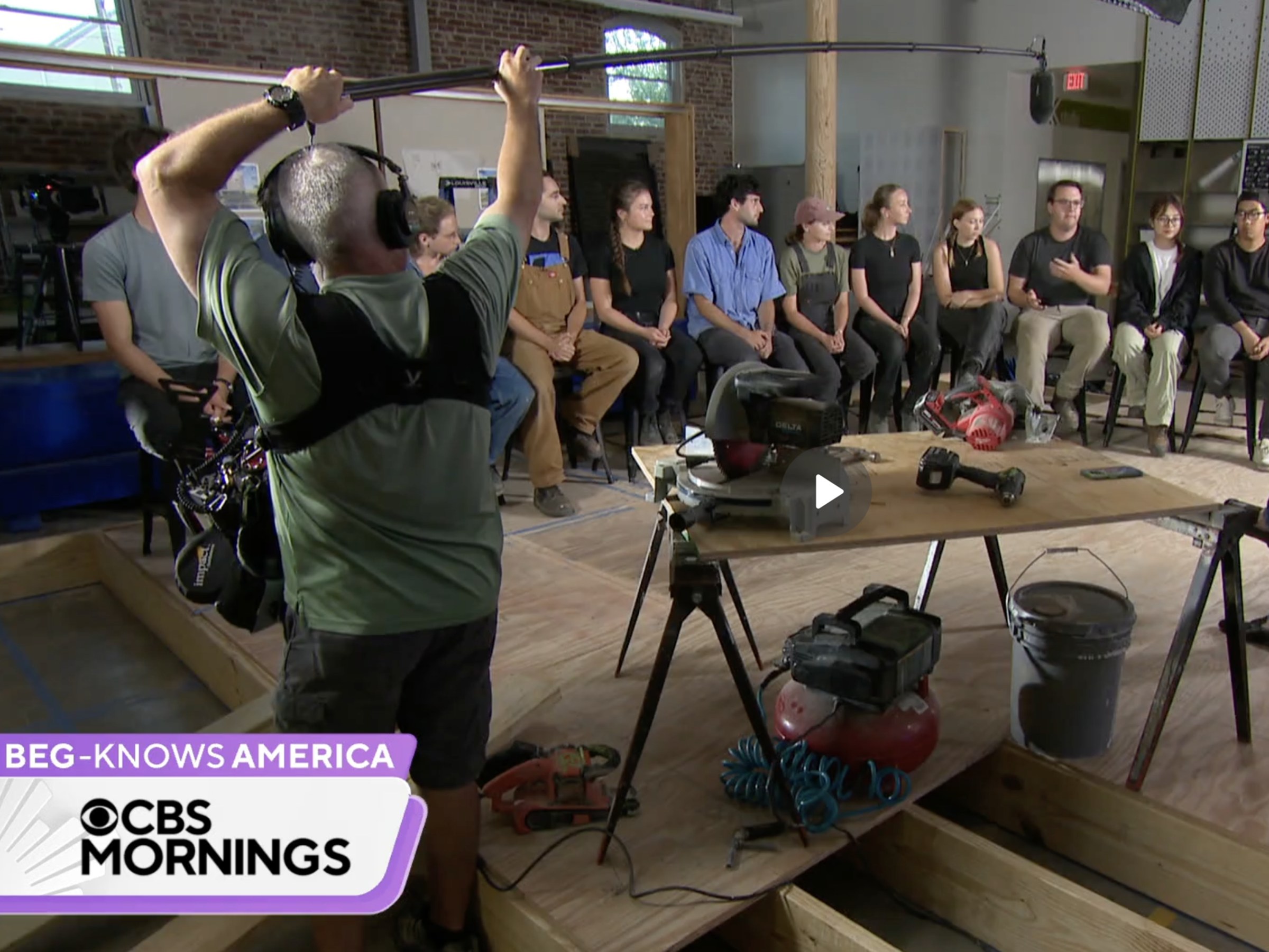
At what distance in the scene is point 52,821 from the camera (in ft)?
6.15

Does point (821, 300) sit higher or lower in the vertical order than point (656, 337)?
higher

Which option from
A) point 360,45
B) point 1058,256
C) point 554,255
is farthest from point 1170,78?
point 360,45

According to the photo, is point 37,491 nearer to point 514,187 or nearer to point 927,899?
point 514,187

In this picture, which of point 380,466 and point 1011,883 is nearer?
point 380,466

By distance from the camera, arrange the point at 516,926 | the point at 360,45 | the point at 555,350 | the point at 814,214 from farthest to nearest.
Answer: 1. the point at 360,45
2. the point at 814,214
3. the point at 555,350
4. the point at 516,926

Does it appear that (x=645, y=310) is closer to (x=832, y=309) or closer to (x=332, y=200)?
(x=832, y=309)

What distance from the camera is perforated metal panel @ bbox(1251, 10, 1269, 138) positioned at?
257 inches

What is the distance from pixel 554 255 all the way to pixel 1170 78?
510 cm

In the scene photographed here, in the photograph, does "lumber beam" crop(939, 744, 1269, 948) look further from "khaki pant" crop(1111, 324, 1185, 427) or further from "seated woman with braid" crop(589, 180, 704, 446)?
"khaki pant" crop(1111, 324, 1185, 427)

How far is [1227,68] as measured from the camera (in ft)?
22.0

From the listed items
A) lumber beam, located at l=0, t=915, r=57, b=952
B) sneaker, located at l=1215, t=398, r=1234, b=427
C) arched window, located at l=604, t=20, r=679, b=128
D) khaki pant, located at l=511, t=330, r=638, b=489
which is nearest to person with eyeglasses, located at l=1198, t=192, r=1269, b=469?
sneaker, located at l=1215, t=398, r=1234, b=427

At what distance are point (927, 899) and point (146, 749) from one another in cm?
176

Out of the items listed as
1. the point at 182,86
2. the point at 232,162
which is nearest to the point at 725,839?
the point at 232,162

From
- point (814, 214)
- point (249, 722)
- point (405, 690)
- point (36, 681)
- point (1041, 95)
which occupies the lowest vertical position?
point (36, 681)
